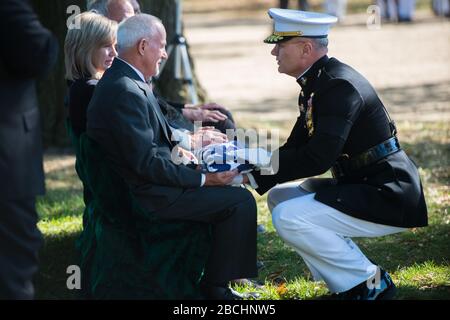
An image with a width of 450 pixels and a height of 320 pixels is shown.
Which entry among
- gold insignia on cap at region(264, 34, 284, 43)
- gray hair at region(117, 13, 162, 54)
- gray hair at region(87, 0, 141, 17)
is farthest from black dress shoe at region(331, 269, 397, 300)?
gray hair at region(87, 0, 141, 17)

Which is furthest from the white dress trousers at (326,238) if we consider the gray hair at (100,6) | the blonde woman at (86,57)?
the gray hair at (100,6)

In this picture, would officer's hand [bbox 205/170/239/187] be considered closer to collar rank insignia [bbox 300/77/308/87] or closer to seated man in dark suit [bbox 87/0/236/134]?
collar rank insignia [bbox 300/77/308/87]

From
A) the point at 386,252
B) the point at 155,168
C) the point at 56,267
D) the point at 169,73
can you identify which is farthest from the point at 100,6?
the point at 169,73

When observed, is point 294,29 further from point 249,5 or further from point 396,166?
point 249,5

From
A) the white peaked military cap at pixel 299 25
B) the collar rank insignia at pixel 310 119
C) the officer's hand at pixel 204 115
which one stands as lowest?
the officer's hand at pixel 204 115

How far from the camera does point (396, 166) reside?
4.85 metres

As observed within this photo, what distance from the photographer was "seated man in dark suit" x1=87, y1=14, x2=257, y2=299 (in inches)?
183

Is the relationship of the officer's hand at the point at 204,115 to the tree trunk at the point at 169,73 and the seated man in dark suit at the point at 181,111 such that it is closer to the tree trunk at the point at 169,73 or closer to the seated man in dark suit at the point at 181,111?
the seated man in dark suit at the point at 181,111

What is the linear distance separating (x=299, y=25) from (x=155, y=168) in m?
1.12

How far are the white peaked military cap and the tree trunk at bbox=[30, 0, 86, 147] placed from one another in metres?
3.99

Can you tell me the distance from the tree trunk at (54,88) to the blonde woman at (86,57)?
339cm

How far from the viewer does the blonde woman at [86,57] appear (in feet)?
16.9
